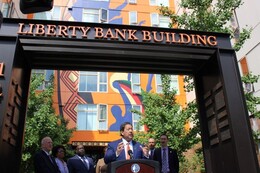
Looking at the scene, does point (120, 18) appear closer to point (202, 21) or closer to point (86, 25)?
point (202, 21)

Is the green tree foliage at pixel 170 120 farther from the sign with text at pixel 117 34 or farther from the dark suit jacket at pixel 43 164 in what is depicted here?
the dark suit jacket at pixel 43 164

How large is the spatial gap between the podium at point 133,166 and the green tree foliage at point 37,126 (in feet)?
34.2

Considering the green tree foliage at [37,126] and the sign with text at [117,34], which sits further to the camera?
the green tree foliage at [37,126]

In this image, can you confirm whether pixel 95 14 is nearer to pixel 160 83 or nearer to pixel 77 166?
pixel 160 83

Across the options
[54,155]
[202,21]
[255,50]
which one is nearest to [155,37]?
[54,155]

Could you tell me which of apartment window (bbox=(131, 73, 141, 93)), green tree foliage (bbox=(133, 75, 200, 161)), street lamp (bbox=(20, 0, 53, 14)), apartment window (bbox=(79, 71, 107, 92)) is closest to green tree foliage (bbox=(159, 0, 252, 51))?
green tree foliage (bbox=(133, 75, 200, 161))

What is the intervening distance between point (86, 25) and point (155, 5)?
65.4ft

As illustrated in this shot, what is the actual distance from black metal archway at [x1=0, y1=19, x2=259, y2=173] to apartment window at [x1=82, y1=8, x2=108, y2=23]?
1774 cm

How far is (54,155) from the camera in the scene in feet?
20.0

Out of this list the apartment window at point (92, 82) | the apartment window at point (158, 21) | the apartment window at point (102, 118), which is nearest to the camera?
the apartment window at point (102, 118)

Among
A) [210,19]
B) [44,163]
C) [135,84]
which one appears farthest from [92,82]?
[44,163]

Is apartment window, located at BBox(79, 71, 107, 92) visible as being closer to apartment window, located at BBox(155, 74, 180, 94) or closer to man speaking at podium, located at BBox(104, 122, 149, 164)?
apartment window, located at BBox(155, 74, 180, 94)

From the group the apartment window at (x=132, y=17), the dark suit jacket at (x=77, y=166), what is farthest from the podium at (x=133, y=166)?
the apartment window at (x=132, y=17)

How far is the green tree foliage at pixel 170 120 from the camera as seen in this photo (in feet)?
37.2
